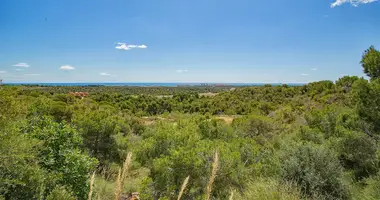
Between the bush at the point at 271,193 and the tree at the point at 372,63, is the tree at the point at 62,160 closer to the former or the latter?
the bush at the point at 271,193

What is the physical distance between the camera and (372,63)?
32.5 ft

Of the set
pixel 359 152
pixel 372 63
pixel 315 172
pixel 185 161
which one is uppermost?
pixel 372 63

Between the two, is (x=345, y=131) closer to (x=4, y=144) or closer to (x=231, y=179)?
(x=231, y=179)

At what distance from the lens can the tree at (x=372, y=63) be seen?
976cm

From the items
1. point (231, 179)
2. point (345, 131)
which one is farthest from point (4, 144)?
point (345, 131)

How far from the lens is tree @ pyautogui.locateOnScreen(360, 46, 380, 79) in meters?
9.76

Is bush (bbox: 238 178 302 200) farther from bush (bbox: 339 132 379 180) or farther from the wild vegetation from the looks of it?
bush (bbox: 339 132 379 180)

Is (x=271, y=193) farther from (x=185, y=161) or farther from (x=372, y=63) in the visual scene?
(x=372, y=63)

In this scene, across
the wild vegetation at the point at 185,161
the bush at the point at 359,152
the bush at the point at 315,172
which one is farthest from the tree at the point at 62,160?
the bush at the point at 359,152

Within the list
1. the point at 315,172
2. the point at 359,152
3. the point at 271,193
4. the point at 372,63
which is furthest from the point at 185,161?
the point at 372,63

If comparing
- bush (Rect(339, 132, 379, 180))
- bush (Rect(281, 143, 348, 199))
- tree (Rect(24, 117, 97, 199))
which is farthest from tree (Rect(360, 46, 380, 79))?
tree (Rect(24, 117, 97, 199))

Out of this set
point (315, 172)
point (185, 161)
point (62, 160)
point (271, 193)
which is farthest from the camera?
point (315, 172)

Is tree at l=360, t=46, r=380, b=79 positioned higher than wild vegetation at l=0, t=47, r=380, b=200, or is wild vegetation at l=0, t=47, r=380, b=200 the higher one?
tree at l=360, t=46, r=380, b=79

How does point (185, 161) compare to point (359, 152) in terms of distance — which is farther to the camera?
point (359, 152)
